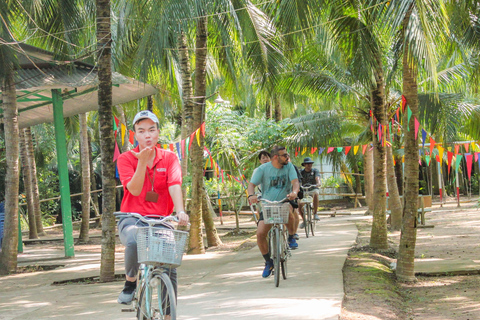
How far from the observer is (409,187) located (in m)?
7.76

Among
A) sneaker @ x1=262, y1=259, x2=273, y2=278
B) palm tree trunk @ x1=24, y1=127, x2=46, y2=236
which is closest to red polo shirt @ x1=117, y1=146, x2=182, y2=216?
sneaker @ x1=262, y1=259, x2=273, y2=278

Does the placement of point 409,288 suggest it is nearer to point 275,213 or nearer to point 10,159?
point 275,213

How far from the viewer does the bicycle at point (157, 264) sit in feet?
12.4

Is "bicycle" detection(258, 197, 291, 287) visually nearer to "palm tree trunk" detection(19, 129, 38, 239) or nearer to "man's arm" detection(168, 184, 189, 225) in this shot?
"man's arm" detection(168, 184, 189, 225)

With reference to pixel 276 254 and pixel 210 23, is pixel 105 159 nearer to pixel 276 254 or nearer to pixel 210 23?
pixel 276 254

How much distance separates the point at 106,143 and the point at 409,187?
14.2 ft

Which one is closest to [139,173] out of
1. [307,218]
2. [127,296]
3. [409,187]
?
[127,296]

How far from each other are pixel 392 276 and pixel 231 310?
139 inches

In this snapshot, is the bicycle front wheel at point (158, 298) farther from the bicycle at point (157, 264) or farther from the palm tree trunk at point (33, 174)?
the palm tree trunk at point (33, 174)

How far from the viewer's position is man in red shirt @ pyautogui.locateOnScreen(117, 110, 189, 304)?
13.8ft

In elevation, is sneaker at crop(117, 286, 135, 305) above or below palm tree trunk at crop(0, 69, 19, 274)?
below

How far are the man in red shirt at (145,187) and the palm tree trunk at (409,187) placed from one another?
14.2 ft

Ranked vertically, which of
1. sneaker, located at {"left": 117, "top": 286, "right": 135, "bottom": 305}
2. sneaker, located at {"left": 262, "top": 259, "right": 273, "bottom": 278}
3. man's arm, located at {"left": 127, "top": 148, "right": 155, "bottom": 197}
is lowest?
sneaker, located at {"left": 262, "top": 259, "right": 273, "bottom": 278}

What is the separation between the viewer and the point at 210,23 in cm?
1318
